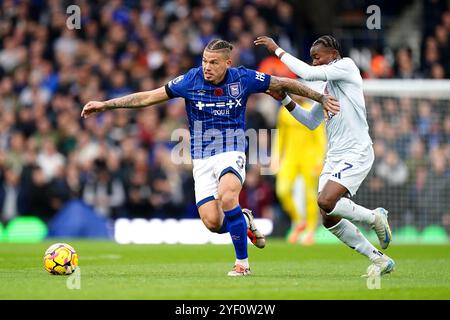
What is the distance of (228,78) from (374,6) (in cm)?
1484

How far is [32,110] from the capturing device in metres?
23.0

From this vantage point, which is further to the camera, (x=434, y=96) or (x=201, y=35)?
(x=201, y=35)

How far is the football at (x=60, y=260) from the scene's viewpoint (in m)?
11.0

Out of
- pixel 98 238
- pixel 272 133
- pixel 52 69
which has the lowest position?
pixel 98 238

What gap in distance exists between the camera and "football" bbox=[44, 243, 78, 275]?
11.0 m

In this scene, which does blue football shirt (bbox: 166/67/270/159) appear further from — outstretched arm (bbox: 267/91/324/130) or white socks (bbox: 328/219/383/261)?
white socks (bbox: 328/219/383/261)

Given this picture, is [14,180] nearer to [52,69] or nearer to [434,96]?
[52,69]

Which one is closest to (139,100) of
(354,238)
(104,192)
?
(354,238)

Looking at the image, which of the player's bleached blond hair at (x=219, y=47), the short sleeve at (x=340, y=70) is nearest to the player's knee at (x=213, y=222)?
the player's bleached blond hair at (x=219, y=47)

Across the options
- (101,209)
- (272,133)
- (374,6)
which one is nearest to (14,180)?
(101,209)

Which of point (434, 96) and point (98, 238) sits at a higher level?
point (434, 96)

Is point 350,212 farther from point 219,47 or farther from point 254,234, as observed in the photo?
point 219,47

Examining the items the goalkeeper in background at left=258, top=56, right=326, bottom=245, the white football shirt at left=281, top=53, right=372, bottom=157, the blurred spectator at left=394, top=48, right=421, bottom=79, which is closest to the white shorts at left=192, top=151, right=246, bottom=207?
the white football shirt at left=281, top=53, right=372, bottom=157

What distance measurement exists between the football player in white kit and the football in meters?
2.69
